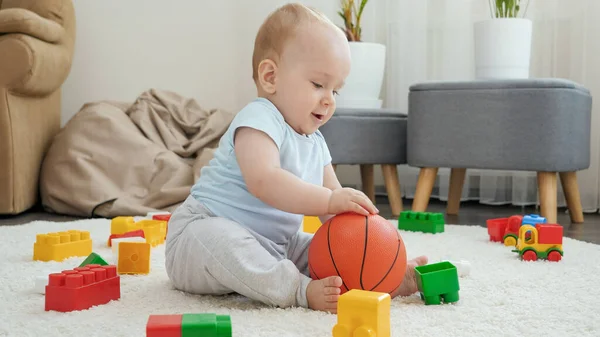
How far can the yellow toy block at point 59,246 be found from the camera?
5.59ft

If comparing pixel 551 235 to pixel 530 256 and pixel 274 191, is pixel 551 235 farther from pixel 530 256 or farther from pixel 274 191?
pixel 274 191

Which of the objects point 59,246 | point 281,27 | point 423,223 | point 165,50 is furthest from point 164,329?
point 165,50

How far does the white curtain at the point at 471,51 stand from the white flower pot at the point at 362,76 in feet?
1.52

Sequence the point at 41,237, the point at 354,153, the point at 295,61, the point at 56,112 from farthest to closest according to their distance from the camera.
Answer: the point at 56,112
the point at 354,153
the point at 41,237
the point at 295,61

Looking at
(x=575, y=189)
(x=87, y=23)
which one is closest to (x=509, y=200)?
(x=575, y=189)

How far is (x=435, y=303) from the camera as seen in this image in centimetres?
125

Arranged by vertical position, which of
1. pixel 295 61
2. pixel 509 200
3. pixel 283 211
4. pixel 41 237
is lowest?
pixel 509 200

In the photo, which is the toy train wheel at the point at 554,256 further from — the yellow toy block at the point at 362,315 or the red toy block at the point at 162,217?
the red toy block at the point at 162,217

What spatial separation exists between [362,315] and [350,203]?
28cm

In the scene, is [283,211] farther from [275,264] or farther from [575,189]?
[575,189]

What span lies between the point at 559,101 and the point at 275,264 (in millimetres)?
1674

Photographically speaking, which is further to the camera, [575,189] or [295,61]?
[575,189]

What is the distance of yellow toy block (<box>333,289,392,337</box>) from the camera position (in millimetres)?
956

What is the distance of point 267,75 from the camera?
1.34 m
